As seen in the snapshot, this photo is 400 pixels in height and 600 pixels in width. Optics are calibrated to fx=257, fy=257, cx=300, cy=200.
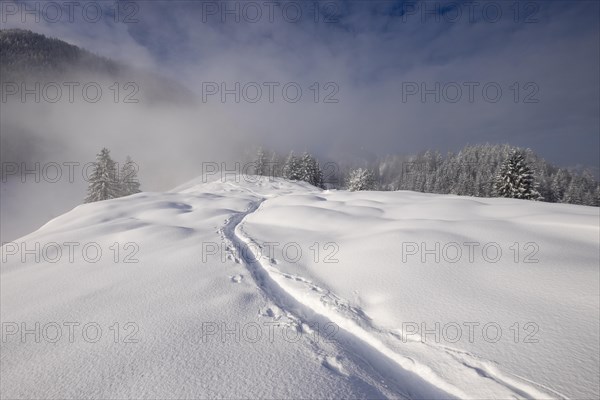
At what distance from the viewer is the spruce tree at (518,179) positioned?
99.1 feet

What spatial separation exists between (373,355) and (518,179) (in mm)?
36634

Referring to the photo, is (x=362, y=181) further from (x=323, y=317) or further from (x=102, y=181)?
(x=323, y=317)

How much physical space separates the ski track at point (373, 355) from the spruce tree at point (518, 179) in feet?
115

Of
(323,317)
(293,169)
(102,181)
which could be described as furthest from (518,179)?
(102,181)

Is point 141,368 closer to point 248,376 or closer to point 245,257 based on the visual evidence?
point 248,376

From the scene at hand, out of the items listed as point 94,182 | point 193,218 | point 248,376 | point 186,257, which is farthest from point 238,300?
point 94,182

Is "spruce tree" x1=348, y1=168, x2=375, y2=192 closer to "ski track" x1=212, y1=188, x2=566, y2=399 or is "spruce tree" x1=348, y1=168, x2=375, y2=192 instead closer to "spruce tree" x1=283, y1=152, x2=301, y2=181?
"spruce tree" x1=283, y1=152, x2=301, y2=181

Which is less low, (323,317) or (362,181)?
(362,181)

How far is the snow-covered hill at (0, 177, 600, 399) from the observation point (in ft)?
9.98

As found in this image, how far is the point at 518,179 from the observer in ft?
99.7

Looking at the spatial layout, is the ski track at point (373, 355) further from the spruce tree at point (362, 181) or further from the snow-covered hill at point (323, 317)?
the spruce tree at point (362, 181)

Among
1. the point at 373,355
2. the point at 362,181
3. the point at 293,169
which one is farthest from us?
the point at 293,169

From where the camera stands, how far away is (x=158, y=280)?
19.6 feet

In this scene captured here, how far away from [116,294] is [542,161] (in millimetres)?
129058
